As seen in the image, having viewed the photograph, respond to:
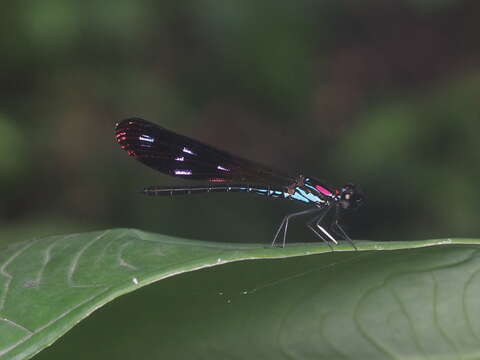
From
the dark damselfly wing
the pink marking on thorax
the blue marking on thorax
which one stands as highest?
the dark damselfly wing

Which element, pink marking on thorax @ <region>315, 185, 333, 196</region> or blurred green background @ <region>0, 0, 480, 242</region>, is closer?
pink marking on thorax @ <region>315, 185, 333, 196</region>

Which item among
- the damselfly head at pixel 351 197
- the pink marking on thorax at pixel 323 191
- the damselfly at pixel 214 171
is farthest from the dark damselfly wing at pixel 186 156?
the damselfly head at pixel 351 197

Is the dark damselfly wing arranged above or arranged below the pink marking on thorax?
above

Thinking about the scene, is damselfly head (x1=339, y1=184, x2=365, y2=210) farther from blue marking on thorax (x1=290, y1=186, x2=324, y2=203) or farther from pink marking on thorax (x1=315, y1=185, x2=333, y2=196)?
blue marking on thorax (x1=290, y1=186, x2=324, y2=203)

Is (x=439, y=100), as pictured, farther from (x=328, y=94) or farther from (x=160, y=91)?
(x=328, y=94)

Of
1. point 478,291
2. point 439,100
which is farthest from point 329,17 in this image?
point 478,291

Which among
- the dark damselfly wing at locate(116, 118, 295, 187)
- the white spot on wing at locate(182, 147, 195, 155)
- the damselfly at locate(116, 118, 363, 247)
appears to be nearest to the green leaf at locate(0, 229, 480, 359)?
the damselfly at locate(116, 118, 363, 247)

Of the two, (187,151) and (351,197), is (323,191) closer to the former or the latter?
(351,197)
